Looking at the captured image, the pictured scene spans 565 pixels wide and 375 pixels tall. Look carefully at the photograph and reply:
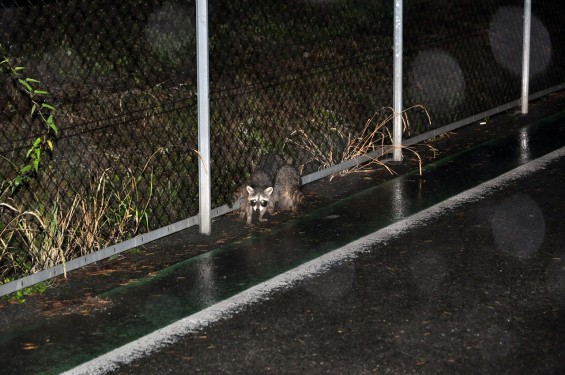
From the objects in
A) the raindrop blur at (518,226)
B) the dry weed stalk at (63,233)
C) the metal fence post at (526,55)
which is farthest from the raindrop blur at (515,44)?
the dry weed stalk at (63,233)

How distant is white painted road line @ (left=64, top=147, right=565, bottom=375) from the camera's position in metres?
5.34

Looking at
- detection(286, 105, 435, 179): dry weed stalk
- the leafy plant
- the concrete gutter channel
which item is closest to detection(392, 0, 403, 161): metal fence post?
detection(286, 105, 435, 179): dry weed stalk

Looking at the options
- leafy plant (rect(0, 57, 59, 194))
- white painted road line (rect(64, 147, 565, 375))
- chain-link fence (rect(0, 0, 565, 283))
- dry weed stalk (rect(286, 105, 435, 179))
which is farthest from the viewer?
dry weed stalk (rect(286, 105, 435, 179))

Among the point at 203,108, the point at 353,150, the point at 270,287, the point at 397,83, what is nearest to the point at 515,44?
the point at 397,83

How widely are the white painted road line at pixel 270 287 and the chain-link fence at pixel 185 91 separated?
1.34m

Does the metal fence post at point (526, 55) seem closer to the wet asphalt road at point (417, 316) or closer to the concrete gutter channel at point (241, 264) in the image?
the concrete gutter channel at point (241, 264)

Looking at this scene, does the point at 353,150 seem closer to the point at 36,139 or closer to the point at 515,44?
the point at 36,139

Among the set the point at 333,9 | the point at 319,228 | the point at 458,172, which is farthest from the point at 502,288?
the point at 333,9

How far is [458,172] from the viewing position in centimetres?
922

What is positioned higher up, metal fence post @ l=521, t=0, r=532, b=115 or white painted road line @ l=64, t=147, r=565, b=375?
metal fence post @ l=521, t=0, r=532, b=115

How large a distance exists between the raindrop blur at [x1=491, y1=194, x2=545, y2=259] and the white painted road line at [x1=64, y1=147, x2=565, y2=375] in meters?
0.36

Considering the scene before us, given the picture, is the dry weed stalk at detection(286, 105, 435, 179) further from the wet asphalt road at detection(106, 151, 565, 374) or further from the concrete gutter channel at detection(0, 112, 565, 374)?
the wet asphalt road at detection(106, 151, 565, 374)

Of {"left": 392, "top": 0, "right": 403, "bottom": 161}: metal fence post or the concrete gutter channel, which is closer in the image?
the concrete gutter channel

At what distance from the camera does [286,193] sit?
8.12 m
